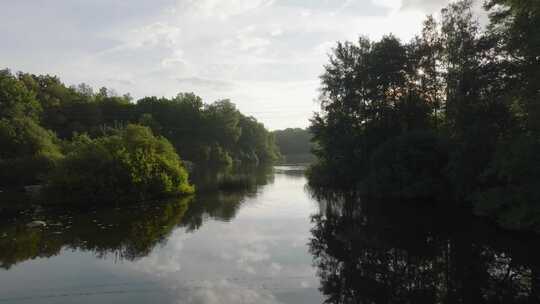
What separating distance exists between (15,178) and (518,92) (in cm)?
3999

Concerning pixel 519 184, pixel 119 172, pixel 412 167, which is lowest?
pixel 519 184

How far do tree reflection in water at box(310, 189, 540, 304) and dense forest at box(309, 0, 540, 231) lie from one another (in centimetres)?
183

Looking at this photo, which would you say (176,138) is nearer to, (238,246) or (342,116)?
(342,116)

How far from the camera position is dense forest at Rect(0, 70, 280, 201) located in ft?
90.1

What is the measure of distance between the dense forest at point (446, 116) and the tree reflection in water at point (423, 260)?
183 centimetres

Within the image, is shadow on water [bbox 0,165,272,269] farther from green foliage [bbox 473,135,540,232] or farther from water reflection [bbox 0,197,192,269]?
green foliage [bbox 473,135,540,232]

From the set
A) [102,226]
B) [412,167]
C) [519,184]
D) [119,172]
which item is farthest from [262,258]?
[412,167]

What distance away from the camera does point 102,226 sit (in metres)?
20.2

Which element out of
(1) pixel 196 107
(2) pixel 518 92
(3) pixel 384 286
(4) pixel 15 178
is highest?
(1) pixel 196 107

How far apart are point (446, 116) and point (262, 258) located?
17.2m

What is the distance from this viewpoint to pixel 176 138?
86000mm

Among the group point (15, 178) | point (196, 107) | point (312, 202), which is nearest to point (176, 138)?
point (196, 107)

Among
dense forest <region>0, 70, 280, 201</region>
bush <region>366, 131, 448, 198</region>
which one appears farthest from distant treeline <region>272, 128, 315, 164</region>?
bush <region>366, 131, 448, 198</region>

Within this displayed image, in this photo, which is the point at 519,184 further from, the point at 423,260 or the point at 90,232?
the point at 90,232
